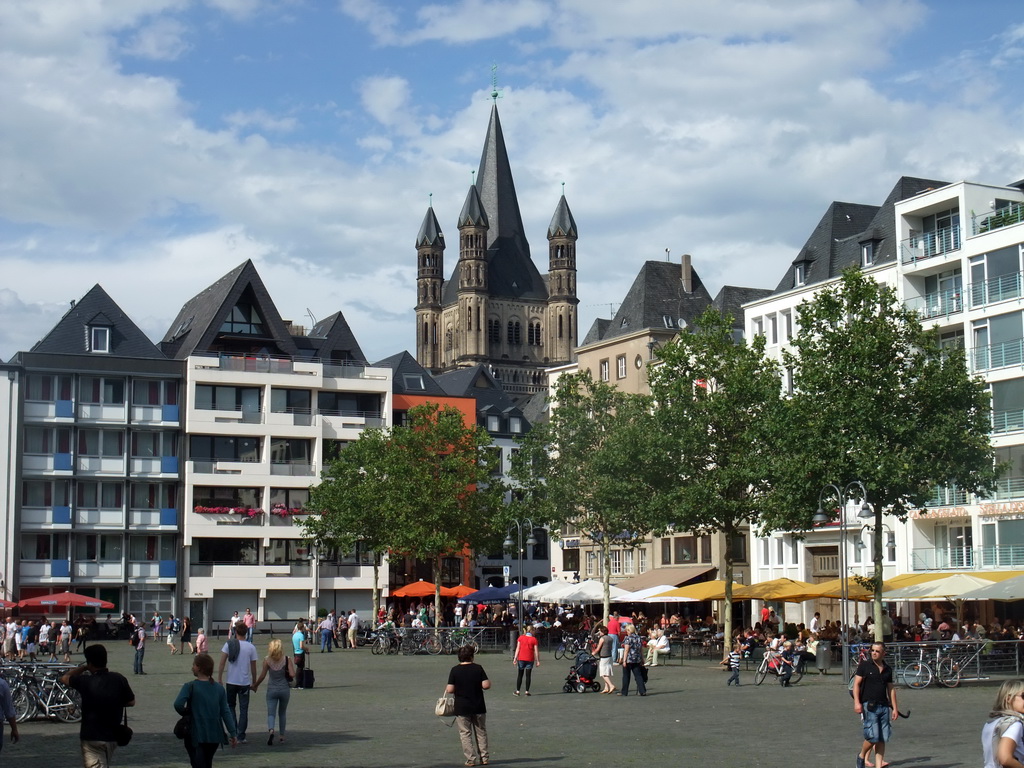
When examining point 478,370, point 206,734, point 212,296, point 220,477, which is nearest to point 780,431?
point 206,734

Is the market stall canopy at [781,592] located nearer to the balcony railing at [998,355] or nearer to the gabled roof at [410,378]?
the balcony railing at [998,355]

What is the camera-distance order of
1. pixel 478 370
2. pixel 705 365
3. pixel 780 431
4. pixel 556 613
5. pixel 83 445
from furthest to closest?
pixel 478 370 < pixel 83 445 < pixel 556 613 < pixel 705 365 < pixel 780 431

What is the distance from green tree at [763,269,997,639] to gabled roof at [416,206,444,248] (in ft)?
503

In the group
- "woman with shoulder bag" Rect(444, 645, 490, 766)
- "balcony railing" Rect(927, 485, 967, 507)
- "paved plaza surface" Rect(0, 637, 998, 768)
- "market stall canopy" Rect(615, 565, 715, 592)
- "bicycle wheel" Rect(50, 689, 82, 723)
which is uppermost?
"balcony railing" Rect(927, 485, 967, 507)

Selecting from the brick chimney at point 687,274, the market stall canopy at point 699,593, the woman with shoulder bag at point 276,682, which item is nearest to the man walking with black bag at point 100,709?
the woman with shoulder bag at point 276,682

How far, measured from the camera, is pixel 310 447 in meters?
85.2

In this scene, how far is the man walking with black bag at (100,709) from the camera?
13.7 m

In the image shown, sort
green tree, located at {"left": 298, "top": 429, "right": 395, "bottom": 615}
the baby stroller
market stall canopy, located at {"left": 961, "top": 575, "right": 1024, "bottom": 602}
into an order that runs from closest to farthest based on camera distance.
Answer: the baby stroller, market stall canopy, located at {"left": 961, "top": 575, "right": 1024, "bottom": 602}, green tree, located at {"left": 298, "top": 429, "right": 395, "bottom": 615}

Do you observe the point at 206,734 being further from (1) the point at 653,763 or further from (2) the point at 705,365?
(2) the point at 705,365

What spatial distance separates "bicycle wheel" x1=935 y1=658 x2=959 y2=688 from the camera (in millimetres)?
34844

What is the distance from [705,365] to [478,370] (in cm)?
6239

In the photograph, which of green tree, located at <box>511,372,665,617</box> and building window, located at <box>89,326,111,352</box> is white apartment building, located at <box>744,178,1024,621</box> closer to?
green tree, located at <box>511,372,665,617</box>

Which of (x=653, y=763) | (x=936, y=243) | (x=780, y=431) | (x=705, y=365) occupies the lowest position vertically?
(x=653, y=763)

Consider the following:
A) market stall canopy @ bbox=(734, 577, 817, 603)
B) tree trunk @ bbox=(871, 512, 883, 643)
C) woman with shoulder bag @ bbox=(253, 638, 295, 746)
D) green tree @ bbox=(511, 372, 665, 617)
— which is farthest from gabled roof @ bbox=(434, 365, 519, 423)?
woman with shoulder bag @ bbox=(253, 638, 295, 746)
